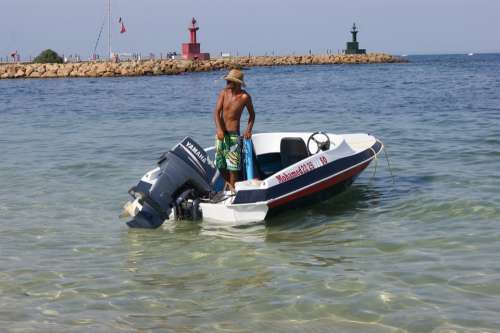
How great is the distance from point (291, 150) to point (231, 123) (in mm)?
1529

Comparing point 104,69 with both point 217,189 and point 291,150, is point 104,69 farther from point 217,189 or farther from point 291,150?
point 217,189

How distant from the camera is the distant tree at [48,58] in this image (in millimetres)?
78125

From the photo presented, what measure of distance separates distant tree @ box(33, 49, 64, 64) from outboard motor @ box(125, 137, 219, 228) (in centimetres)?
7262

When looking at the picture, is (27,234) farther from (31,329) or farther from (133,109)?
(133,109)

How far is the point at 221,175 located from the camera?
991cm

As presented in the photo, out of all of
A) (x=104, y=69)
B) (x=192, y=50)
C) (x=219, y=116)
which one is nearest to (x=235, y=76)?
(x=219, y=116)

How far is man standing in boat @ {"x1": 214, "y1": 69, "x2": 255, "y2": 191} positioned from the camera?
9.31 meters

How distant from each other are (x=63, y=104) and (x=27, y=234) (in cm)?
2488

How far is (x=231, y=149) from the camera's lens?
9.48 m

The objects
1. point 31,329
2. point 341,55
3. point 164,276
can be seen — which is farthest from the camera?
point 341,55

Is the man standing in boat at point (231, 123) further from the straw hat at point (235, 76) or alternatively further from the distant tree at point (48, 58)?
the distant tree at point (48, 58)

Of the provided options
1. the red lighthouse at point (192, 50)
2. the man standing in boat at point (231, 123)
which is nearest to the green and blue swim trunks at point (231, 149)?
the man standing in boat at point (231, 123)

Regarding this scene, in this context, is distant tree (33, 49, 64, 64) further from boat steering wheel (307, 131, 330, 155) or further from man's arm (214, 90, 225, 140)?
man's arm (214, 90, 225, 140)

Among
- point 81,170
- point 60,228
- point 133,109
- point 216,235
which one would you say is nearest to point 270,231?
point 216,235
